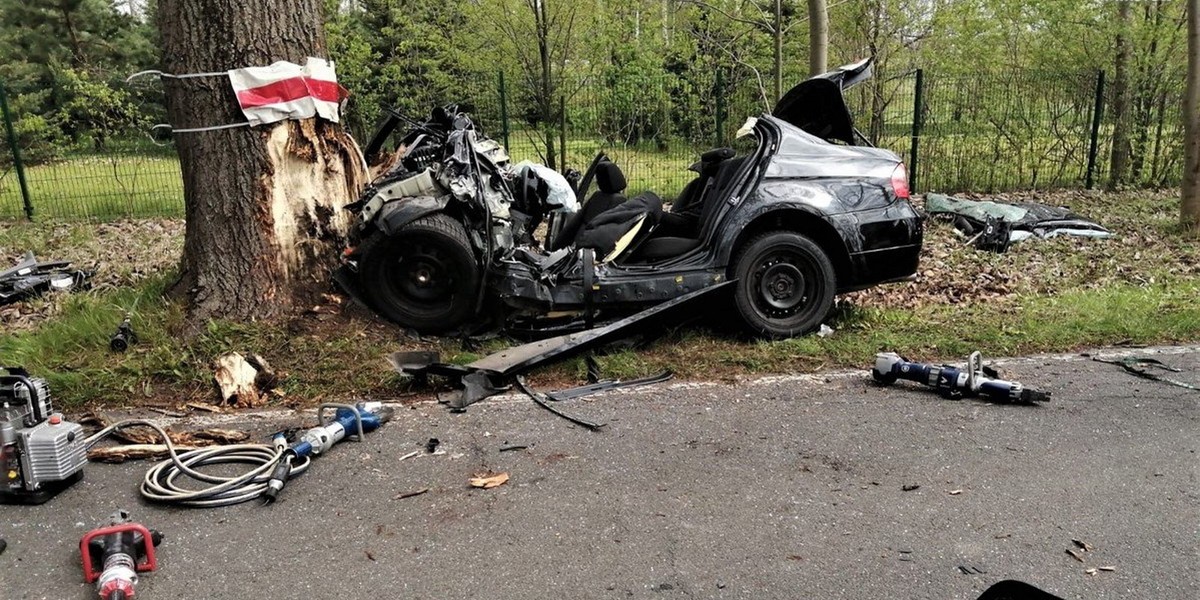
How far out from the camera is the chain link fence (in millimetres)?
12312

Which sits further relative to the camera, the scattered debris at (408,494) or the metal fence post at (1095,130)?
the metal fence post at (1095,130)

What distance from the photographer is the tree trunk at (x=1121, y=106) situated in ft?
43.2

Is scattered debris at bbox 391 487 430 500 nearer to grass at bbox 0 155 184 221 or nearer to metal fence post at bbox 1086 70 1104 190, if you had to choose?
grass at bbox 0 155 184 221

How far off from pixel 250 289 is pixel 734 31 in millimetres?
11498

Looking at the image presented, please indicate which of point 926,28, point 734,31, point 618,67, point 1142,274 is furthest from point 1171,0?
point 618,67

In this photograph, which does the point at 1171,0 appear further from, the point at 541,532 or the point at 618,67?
the point at 541,532

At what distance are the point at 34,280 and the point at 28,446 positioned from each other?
4506 mm

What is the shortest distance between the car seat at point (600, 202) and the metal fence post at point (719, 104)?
659 centimetres

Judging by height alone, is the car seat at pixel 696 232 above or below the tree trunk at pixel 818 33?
below

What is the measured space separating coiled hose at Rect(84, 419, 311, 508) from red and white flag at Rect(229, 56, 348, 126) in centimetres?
223

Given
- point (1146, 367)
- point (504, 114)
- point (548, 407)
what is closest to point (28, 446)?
point (548, 407)

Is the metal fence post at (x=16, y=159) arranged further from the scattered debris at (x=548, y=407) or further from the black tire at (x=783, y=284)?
the black tire at (x=783, y=284)

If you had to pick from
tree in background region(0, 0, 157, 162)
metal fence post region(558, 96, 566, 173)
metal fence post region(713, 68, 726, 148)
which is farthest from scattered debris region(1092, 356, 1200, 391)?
tree in background region(0, 0, 157, 162)

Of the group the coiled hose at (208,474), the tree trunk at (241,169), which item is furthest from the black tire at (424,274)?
the coiled hose at (208,474)
